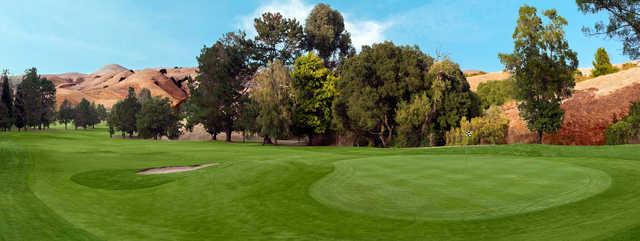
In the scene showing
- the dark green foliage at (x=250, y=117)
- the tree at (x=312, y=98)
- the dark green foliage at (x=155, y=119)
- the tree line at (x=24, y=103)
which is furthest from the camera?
the tree line at (x=24, y=103)

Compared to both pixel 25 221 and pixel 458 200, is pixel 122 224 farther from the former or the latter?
pixel 458 200

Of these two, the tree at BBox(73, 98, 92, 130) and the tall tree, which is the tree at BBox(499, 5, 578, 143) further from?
the tree at BBox(73, 98, 92, 130)

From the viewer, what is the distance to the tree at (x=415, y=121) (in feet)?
168

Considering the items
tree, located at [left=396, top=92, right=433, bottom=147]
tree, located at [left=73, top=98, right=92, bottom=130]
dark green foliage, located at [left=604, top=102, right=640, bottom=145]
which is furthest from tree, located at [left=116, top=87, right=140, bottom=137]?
dark green foliage, located at [left=604, top=102, right=640, bottom=145]

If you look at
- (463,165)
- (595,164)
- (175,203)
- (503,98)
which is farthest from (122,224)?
(503,98)

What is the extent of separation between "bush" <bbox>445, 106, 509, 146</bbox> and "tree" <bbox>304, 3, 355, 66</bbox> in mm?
40064

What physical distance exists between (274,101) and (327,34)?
3139 centimetres

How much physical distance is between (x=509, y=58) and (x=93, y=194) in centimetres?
4149

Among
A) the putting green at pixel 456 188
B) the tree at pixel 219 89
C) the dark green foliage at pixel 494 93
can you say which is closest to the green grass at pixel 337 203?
the putting green at pixel 456 188

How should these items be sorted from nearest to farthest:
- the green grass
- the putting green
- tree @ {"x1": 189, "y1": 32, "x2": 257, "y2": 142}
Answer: the green grass < the putting green < tree @ {"x1": 189, "y1": 32, "x2": 257, "y2": 142}

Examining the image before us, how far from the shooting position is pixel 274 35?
3135 inches

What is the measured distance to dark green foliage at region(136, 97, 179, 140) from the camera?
8612 cm

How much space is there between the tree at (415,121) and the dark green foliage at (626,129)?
1833cm

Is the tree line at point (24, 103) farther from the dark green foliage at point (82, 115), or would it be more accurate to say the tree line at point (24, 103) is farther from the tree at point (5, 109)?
the dark green foliage at point (82, 115)
